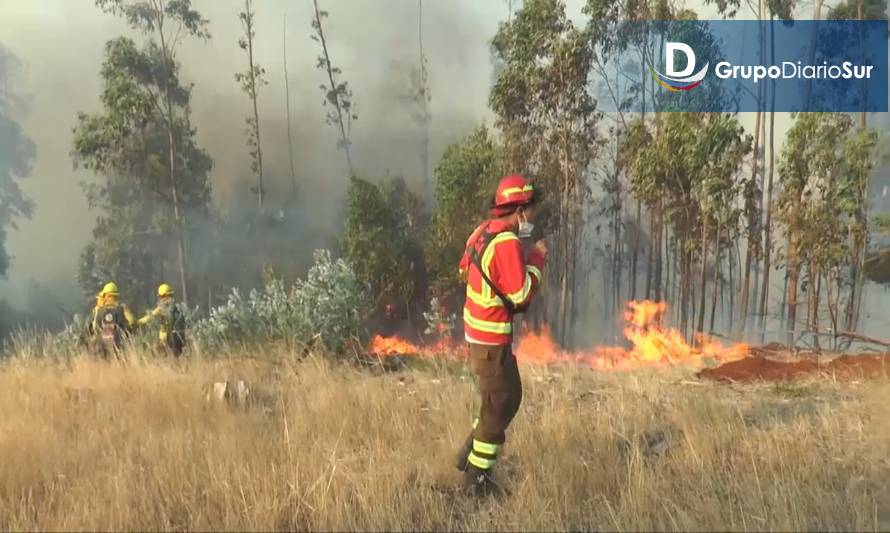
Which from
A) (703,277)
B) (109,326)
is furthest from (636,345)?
(109,326)

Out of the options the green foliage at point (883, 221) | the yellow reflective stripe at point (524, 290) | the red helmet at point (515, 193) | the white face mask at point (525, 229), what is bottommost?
the green foliage at point (883, 221)

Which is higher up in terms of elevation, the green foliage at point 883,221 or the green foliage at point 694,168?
the green foliage at point 694,168

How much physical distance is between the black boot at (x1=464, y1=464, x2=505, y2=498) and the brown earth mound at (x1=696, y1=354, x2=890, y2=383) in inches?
196

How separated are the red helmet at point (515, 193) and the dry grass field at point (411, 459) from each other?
1363mm

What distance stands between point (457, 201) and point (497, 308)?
12.3 metres

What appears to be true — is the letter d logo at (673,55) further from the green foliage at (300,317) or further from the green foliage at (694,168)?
the green foliage at (300,317)

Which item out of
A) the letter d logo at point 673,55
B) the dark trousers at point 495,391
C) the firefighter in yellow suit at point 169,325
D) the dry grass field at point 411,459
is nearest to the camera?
the dry grass field at point 411,459

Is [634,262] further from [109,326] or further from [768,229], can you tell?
[109,326]

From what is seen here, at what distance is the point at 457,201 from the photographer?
15531mm

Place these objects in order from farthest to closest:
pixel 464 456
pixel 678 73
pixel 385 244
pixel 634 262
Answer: pixel 634 262 < pixel 678 73 < pixel 385 244 < pixel 464 456

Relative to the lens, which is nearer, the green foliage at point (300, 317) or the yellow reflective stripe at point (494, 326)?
the yellow reflective stripe at point (494, 326)

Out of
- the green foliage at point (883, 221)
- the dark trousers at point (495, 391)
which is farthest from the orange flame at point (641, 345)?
the dark trousers at point (495, 391)

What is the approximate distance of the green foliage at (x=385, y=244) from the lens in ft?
51.9

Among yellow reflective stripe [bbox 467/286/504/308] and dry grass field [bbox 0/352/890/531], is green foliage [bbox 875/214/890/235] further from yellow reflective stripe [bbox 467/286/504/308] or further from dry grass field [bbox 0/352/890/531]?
yellow reflective stripe [bbox 467/286/504/308]
